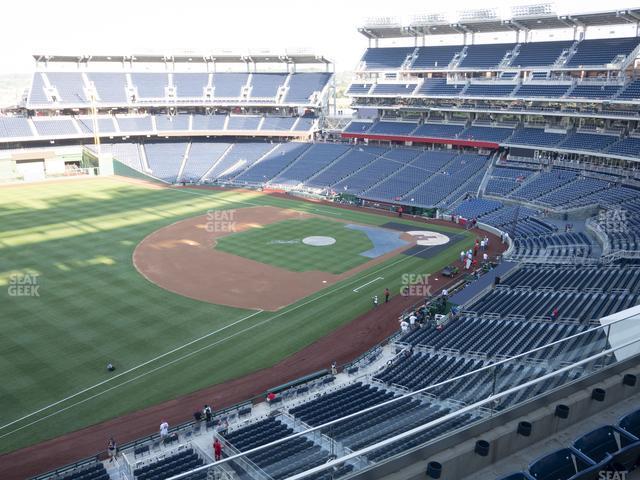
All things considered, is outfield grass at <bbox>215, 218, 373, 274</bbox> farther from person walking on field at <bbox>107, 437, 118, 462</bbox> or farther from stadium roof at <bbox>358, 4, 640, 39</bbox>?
stadium roof at <bbox>358, 4, 640, 39</bbox>

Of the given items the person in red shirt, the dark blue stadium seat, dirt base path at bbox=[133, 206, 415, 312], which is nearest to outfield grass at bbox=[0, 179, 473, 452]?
dirt base path at bbox=[133, 206, 415, 312]

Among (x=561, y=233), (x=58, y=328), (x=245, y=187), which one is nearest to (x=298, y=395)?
(x=58, y=328)

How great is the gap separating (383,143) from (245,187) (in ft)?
73.0

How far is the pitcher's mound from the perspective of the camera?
44.8 metres

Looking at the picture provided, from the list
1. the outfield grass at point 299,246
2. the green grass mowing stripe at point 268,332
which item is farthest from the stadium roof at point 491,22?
the green grass mowing stripe at point 268,332

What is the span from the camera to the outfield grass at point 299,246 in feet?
130

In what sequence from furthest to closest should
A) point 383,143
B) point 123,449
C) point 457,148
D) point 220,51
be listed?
point 220,51 < point 383,143 < point 457,148 < point 123,449

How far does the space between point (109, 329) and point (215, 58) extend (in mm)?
72705

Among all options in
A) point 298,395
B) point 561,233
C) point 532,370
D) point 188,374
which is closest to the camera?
point 532,370

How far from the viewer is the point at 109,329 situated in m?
27.8

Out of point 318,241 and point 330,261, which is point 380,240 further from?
point 330,261

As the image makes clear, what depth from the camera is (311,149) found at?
78500 millimetres

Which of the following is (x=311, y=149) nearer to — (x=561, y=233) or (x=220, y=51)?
(x=220, y=51)

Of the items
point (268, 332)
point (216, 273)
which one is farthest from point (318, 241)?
point (268, 332)
